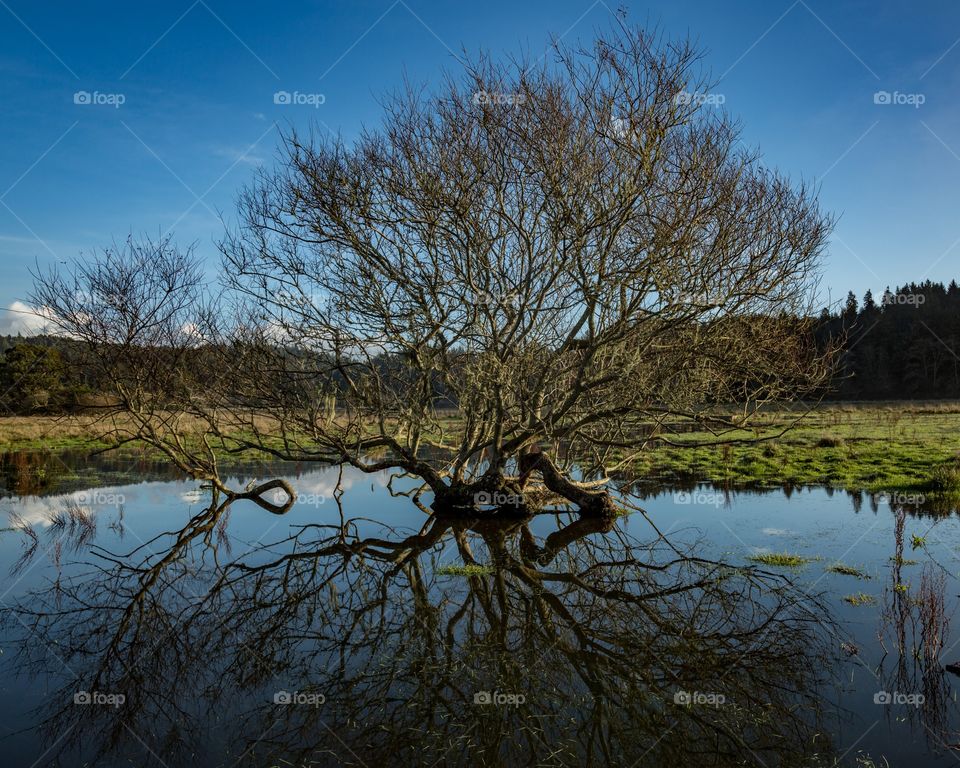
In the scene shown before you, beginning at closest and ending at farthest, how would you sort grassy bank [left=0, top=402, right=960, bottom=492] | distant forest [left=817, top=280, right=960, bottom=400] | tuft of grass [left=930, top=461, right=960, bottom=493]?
tuft of grass [left=930, top=461, right=960, bottom=493] < grassy bank [left=0, top=402, right=960, bottom=492] < distant forest [left=817, top=280, right=960, bottom=400]

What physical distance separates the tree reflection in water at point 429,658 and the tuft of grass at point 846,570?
3.31 ft

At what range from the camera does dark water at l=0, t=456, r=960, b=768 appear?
5.34 metres

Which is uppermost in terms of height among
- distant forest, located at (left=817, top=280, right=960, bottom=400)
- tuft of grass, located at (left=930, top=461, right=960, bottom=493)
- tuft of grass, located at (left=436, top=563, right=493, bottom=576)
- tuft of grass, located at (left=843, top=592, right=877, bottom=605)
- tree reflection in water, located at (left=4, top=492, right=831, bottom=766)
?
distant forest, located at (left=817, top=280, right=960, bottom=400)

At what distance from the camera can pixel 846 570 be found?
974cm

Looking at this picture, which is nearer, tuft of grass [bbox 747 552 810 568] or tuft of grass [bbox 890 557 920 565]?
tuft of grass [bbox 890 557 920 565]

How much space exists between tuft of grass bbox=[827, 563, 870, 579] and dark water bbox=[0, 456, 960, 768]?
12 cm

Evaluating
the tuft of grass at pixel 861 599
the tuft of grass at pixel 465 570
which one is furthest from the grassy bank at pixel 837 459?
the tuft of grass at pixel 465 570

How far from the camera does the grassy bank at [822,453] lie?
1762 centimetres

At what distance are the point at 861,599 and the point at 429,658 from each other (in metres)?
5.20

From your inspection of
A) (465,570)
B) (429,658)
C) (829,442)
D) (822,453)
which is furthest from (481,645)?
(829,442)

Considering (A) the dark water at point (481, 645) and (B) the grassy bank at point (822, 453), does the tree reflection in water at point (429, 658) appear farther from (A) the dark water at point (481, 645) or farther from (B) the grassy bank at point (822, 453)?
(B) the grassy bank at point (822, 453)

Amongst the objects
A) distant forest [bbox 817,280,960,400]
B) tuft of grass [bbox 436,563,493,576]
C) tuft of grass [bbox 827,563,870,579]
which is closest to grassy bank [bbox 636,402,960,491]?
tuft of grass [bbox 827,563,870,579]

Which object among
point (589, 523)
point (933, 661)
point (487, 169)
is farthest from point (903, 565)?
point (487, 169)

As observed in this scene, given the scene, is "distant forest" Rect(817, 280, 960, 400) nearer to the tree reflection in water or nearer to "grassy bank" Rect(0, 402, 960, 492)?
"grassy bank" Rect(0, 402, 960, 492)
